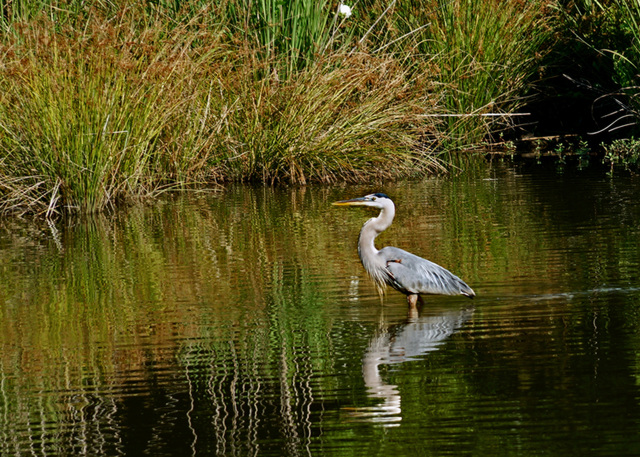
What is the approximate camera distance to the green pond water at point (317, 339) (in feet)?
14.0

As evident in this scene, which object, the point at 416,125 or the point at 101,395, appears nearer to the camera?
the point at 101,395

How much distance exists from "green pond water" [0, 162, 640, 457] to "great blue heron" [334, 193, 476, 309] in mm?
121

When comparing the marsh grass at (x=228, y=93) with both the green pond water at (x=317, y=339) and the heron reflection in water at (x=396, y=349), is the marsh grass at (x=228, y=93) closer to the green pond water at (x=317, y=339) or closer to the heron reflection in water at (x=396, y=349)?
the green pond water at (x=317, y=339)

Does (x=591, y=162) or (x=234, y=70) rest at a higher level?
(x=234, y=70)

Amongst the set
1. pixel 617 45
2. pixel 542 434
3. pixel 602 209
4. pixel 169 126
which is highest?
pixel 617 45

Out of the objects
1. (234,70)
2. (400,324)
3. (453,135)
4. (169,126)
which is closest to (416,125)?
(453,135)

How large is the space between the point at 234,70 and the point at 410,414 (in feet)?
28.7

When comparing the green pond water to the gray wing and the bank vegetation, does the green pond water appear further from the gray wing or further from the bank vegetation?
the bank vegetation

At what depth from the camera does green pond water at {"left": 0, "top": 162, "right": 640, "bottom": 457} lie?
428cm

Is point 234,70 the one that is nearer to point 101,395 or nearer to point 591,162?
point 591,162

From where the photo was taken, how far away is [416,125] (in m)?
12.8

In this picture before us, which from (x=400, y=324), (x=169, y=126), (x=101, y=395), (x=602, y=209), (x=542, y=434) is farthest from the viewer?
(x=169, y=126)

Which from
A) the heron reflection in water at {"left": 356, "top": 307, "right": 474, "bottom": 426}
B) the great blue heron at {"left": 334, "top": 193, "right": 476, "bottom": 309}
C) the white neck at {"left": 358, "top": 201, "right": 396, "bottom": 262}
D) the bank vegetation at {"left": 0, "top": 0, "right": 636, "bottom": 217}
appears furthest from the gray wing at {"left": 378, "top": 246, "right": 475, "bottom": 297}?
the bank vegetation at {"left": 0, "top": 0, "right": 636, "bottom": 217}

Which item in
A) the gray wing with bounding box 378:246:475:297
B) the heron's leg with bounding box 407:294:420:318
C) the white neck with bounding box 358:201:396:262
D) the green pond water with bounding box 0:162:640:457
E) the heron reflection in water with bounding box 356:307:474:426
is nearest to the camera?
the green pond water with bounding box 0:162:640:457
